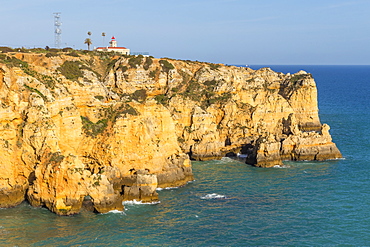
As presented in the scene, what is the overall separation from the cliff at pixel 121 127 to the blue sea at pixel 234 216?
9.70ft

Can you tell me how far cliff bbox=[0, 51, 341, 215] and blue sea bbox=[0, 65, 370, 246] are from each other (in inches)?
116

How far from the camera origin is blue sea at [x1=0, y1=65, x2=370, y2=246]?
1866 inches

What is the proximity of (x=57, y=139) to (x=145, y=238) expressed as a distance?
18.6 metres

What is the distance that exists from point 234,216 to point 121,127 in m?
20.9

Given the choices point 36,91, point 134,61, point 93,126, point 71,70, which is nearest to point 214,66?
point 134,61

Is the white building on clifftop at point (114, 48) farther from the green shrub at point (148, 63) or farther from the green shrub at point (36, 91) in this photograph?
the green shrub at point (36, 91)

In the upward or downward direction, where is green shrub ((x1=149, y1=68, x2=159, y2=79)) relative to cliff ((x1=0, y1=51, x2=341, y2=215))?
upward

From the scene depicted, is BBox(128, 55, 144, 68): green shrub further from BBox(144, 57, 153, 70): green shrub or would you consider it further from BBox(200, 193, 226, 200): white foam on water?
BBox(200, 193, 226, 200): white foam on water

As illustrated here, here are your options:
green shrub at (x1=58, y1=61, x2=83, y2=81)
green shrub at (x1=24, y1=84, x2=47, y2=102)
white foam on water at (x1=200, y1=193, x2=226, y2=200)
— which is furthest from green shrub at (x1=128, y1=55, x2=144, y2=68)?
white foam on water at (x1=200, y1=193, x2=226, y2=200)

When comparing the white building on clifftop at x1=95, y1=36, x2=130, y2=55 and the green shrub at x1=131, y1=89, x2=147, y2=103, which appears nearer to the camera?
the green shrub at x1=131, y1=89, x2=147, y2=103

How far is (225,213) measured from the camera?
5519cm

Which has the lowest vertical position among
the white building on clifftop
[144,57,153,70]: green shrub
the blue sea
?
the blue sea

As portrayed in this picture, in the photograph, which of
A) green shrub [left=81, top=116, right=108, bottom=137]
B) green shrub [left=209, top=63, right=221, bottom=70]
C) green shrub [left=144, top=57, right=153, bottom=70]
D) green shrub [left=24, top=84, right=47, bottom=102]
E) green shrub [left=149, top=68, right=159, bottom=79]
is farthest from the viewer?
green shrub [left=209, top=63, right=221, bottom=70]

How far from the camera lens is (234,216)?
178 ft
